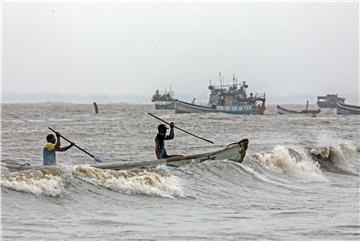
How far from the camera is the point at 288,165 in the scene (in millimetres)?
22484

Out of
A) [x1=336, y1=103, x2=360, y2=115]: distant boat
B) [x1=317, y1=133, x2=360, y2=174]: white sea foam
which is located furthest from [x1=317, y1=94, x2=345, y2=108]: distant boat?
[x1=317, y1=133, x2=360, y2=174]: white sea foam

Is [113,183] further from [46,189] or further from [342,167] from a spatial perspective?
[342,167]

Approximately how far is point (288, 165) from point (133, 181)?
916 cm

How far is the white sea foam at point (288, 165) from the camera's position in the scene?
21.2 meters

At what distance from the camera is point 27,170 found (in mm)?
14078

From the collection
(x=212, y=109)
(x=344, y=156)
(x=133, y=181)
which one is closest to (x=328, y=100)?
(x=212, y=109)

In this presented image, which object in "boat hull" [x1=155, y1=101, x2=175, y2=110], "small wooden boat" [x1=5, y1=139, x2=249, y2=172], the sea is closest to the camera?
the sea

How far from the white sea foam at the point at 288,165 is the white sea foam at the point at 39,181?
9089 mm

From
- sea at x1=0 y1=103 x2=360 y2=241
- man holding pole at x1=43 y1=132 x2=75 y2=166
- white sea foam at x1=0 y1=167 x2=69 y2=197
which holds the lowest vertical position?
sea at x1=0 y1=103 x2=360 y2=241

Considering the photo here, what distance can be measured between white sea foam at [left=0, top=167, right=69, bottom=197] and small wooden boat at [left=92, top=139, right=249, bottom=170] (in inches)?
67.7

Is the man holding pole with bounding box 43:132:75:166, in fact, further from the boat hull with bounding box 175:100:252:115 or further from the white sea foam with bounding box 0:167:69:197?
the boat hull with bounding box 175:100:252:115

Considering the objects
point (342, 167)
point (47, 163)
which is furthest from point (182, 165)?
point (342, 167)

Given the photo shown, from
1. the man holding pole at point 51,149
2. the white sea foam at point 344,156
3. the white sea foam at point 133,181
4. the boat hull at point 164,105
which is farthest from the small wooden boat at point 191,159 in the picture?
the boat hull at point 164,105

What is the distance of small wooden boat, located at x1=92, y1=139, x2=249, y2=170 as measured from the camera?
1565 centimetres
